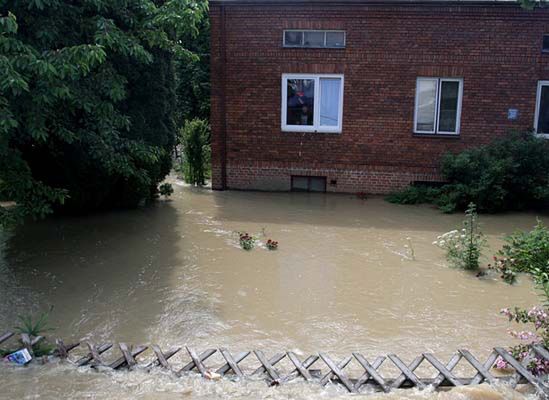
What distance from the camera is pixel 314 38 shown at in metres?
14.2

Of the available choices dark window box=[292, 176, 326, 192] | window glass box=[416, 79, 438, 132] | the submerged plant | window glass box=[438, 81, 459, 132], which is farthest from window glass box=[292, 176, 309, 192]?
the submerged plant

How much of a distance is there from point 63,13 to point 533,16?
11.0m

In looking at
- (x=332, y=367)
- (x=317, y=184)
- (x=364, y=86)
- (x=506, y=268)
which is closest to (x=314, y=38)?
(x=364, y=86)

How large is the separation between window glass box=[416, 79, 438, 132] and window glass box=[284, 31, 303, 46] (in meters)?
3.17

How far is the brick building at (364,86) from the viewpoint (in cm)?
1355

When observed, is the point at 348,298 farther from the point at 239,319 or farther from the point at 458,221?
the point at 458,221

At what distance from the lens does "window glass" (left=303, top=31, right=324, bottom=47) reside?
14.2 metres

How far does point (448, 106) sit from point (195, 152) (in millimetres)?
7108

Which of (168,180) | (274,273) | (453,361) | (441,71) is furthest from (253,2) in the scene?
(453,361)

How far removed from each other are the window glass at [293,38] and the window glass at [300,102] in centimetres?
92

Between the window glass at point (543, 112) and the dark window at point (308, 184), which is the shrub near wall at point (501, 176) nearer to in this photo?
the window glass at point (543, 112)

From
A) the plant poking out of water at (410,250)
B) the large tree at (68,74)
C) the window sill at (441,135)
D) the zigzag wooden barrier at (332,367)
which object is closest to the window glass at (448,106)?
the window sill at (441,135)

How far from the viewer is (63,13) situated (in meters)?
6.73

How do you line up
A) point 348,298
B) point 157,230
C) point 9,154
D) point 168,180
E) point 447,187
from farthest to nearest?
1. point 168,180
2. point 447,187
3. point 157,230
4. point 348,298
5. point 9,154
